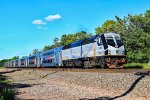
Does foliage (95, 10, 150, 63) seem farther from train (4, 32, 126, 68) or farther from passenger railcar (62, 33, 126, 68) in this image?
passenger railcar (62, 33, 126, 68)

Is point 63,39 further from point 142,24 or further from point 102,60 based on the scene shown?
point 102,60

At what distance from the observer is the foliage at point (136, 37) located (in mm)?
50547

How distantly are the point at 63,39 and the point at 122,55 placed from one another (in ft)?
331

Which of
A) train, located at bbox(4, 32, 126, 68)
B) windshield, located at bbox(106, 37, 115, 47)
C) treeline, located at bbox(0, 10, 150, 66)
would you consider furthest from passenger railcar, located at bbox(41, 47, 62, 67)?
windshield, located at bbox(106, 37, 115, 47)

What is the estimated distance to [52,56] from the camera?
167 ft

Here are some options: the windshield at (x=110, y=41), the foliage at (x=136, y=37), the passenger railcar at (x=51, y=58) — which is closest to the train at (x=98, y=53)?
the windshield at (x=110, y=41)

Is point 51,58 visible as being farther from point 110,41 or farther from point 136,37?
point 110,41

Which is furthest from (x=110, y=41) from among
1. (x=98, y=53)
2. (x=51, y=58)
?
(x=51, y=58)

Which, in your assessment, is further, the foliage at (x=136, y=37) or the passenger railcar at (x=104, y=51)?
the foliage at (x=136, y=37)

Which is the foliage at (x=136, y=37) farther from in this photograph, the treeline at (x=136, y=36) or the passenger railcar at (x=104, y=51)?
the passenger railcar at (x=104, y=51)

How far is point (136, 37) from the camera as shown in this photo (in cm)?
5266

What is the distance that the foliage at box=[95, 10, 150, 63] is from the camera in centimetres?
5055

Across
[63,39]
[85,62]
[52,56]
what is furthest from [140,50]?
[63,39]

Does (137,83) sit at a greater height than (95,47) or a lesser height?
lesser
